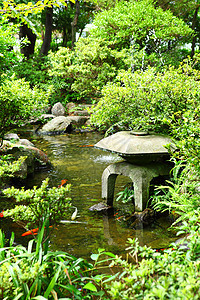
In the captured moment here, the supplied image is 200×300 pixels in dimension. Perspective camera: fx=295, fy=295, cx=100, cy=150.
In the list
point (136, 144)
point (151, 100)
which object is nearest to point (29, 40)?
point (151, 100)

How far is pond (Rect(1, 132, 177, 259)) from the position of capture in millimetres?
3520

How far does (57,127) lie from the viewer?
1213 centimetres

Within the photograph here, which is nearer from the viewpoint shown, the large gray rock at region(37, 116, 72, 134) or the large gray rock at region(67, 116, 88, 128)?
the large gray rock at region(37, 116, 72, 134)

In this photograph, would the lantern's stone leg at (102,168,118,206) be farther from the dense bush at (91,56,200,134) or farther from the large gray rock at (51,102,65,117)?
the large gray rock at (51,102,65,117)

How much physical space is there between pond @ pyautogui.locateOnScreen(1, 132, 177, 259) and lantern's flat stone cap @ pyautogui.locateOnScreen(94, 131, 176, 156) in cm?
101

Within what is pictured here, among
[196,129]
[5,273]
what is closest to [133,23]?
[196,129]

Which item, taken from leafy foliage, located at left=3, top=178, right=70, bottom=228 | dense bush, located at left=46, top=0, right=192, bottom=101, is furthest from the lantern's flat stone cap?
dense bush, located at left=46, top=0, right=192, bottom=101

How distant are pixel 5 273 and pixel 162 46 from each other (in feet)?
44.9

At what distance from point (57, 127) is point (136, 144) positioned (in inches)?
335

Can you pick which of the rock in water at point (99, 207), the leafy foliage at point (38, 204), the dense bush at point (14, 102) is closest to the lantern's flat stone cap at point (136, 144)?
the rock in water at point (99, 207)

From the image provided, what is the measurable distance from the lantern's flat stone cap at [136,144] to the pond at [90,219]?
1.01 meters

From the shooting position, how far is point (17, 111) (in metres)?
5.16

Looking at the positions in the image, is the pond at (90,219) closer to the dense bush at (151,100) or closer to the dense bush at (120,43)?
the dense bush at (151,100)

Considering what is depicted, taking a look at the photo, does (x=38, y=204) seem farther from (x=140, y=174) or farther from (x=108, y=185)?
(x=108, y=185)
